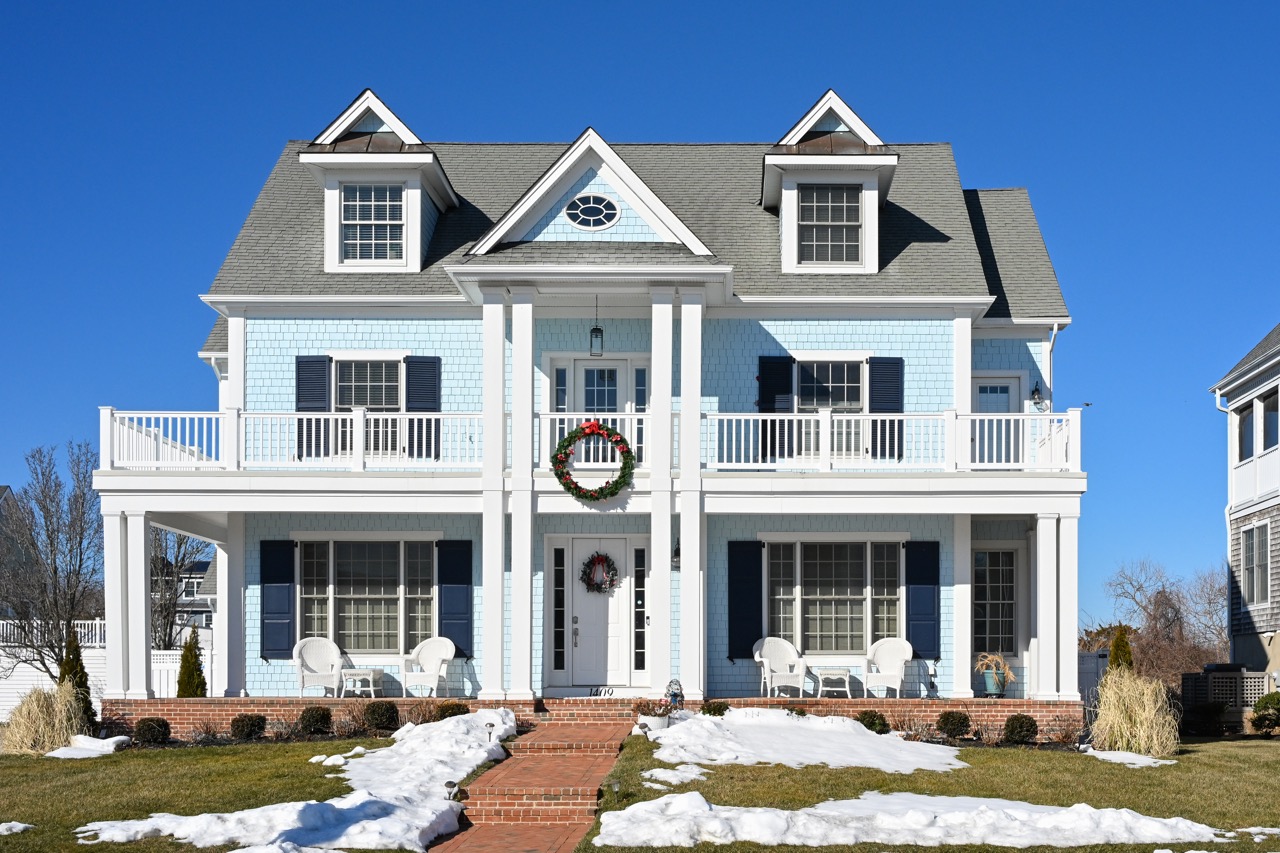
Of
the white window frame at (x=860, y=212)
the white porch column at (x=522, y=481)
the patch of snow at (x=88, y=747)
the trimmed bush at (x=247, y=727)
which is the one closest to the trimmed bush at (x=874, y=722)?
the white porch column at (x=522, y=481)

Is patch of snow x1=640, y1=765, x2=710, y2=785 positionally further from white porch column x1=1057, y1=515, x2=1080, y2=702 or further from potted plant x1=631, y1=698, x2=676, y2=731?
white porch column x1=1057, y1=515, x2=1080, y2=702

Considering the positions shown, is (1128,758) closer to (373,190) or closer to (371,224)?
(371,224)

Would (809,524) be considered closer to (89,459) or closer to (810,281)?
(810,281)

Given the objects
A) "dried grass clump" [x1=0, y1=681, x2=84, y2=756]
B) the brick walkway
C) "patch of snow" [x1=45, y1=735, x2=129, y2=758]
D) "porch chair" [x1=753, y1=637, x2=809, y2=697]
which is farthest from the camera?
"porch chair" [x1=753, y1=637, x2=809, y2=697]

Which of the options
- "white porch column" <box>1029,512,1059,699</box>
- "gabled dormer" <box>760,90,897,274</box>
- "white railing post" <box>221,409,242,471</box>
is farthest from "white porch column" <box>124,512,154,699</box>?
"white porch column" <box>1029,512,1059,699</box>

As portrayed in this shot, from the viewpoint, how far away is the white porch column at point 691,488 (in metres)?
19.3

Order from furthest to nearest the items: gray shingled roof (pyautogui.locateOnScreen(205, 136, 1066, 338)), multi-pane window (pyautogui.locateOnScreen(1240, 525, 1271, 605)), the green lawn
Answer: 1. multi-pane window (pyautogui.locateOnScreen(1240, 525, 1271, 605))
2. gray shingled roof (pyautogui.locateOnScreen(205, 136, 1066, 338))
3. the green lawn

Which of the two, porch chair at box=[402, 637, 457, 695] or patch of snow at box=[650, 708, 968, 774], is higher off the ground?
porch chair at box=[402, 637, 457, 695]

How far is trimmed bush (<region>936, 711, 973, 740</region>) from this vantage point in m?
18.6

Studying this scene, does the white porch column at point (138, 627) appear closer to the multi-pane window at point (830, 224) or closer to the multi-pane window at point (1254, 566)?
the multi-pane window at point (830, 224)

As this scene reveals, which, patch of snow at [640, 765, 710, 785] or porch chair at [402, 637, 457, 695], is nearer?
patch of snow at [640, 765, 710, 785]

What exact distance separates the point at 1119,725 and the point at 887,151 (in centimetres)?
913

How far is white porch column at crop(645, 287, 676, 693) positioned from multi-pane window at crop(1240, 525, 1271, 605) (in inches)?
563

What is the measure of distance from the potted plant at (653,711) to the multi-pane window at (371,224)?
8219 mm
